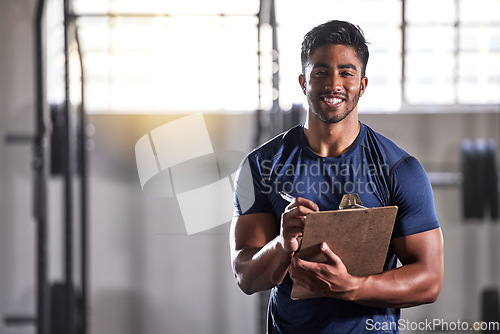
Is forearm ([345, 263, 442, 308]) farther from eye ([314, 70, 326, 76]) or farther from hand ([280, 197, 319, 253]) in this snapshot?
eye ([314, 70, 326, 76])

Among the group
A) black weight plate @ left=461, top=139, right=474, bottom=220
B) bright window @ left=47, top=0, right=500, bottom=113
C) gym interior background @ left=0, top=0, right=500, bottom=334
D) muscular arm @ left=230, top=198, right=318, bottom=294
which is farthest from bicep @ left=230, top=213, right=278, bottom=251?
black weight plate @ left=461, top=139, right=474, bottom=220

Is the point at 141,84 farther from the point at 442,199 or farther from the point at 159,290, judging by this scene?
the point at 442,199

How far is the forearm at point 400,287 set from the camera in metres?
0.75

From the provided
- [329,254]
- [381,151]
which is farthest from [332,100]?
[329,254]

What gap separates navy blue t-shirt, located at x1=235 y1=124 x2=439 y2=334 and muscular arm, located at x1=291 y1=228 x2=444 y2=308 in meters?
0.02

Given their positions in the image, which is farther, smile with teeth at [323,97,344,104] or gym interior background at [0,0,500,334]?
gym interior background at [0,0,500,334]

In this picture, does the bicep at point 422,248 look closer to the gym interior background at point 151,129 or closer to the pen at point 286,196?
the pen at point 286,196

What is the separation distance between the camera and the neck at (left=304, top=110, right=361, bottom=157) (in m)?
0.80

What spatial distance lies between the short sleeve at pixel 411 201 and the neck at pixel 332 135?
0.09 metres

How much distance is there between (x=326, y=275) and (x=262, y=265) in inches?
4.1

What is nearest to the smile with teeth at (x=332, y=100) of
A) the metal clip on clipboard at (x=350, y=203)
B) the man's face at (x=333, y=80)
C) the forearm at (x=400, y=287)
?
the man's face at (x=333, y=80)

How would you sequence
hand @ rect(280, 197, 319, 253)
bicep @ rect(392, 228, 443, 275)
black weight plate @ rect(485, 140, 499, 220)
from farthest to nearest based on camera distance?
black weight plate @ rect(485, 140, 499, 220)
bicep @ rect(392, 228, 443, 275)
hand @ rect(280, 197, 319, 253)

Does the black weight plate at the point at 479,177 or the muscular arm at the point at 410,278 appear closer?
the muscular arm at the point at 410,278

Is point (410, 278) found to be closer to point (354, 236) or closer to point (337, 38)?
point (354, 236)
